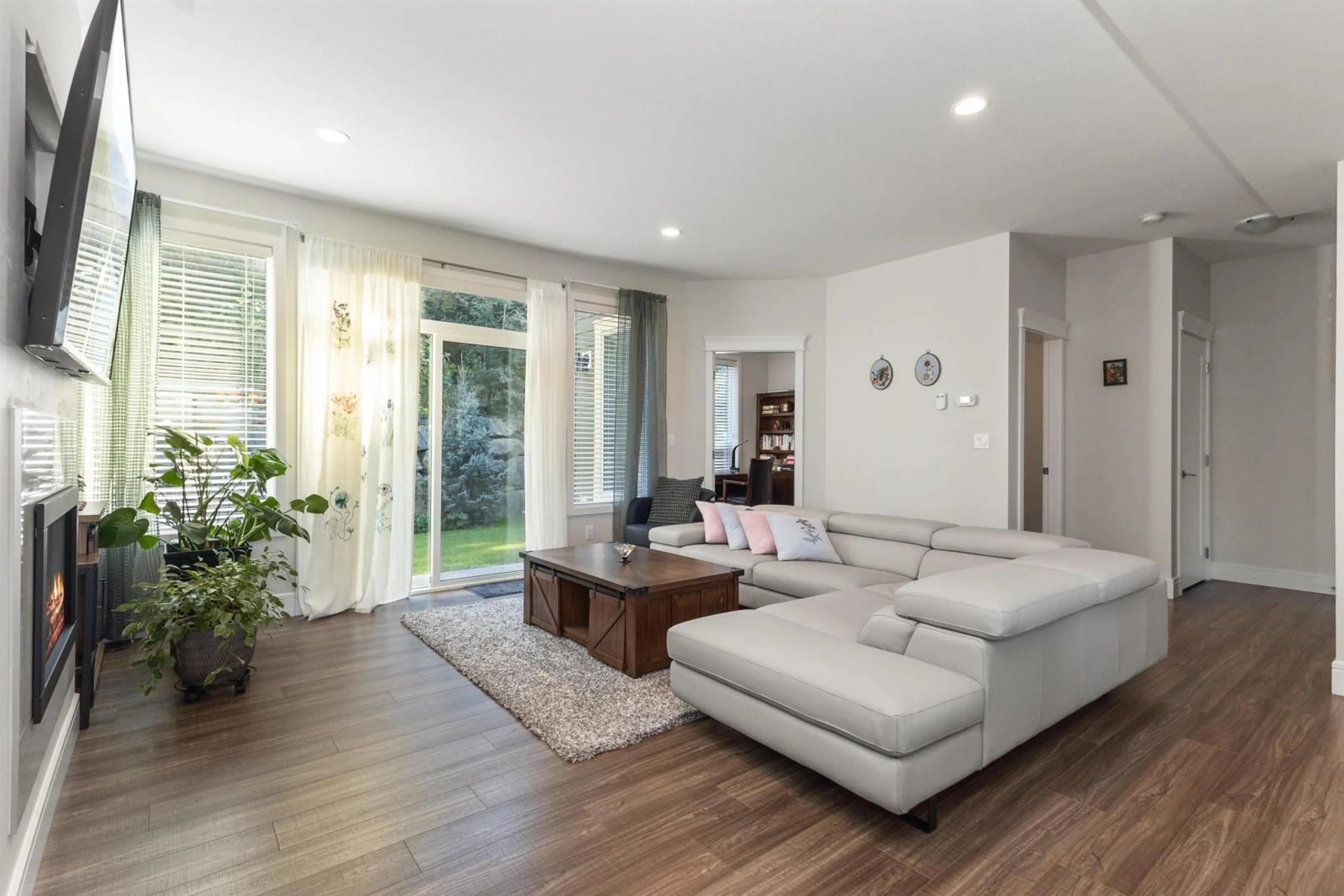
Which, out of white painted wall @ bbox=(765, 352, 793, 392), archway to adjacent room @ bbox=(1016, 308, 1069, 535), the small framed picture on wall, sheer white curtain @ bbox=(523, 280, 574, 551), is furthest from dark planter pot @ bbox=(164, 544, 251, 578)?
white painted wall @ bbox=(765, 352, 793, 392)

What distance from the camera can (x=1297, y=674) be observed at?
3176 millimetres

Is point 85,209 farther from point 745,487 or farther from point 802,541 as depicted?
point 745,487

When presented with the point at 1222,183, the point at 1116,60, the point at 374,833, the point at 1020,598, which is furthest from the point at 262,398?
A: the point at 1222,183

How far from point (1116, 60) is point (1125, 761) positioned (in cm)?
269

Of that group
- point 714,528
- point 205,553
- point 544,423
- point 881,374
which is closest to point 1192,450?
point 881,374

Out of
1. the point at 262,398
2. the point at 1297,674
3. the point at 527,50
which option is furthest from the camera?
the point at 262,398

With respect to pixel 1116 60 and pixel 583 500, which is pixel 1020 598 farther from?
pixel 583 500

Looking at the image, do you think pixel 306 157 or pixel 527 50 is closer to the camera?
pixel 527 50

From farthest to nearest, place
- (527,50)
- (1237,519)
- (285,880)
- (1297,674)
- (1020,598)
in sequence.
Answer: (1237,519)
(1297,674)
(527,50)
(1020,598)
(285,880)

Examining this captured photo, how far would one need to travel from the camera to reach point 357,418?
427 cm

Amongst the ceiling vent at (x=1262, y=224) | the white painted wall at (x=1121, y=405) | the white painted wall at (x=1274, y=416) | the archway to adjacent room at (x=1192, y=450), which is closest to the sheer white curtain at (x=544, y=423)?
the white painted wall at (x=1121, y=405)

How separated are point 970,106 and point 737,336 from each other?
11.3 ft

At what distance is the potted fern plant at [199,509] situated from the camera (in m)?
2.81

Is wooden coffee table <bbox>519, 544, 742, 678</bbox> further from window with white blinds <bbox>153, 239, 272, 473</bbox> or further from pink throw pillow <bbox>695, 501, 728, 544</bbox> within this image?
window with white blinds <bbox>153, 239, 272, 473</bbox>
